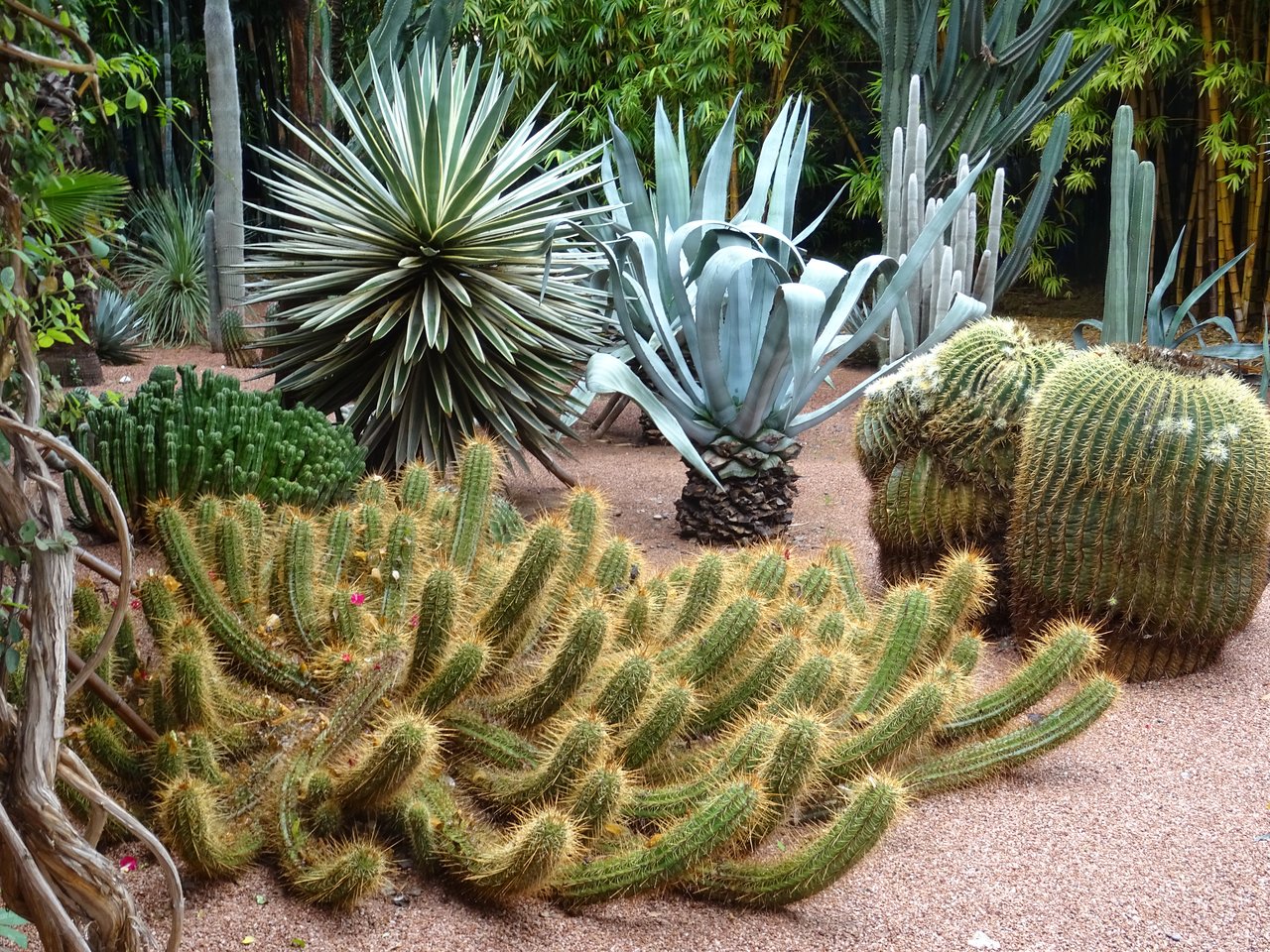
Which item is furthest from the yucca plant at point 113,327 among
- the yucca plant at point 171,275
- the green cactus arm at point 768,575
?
the green cactus arm at point 768,575

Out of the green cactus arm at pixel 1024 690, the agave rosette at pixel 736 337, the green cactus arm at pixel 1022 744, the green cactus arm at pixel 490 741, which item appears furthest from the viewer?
the agave rosette at pixel 736 337

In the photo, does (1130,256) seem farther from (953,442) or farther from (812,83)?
(812,83)

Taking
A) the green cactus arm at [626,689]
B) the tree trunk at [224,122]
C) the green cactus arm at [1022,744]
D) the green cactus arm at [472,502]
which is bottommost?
the green cactus arm at [1022,744]

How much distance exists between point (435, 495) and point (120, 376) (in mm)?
5918

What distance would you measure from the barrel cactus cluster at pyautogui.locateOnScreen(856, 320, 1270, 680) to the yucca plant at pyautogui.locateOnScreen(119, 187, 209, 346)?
836cm

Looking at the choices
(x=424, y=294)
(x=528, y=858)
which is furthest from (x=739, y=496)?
(x=528, y=858)

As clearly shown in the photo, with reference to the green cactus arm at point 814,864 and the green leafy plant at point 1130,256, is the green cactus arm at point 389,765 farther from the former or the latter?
the green leafy plant at point 1130,256

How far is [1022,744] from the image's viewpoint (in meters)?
2.76

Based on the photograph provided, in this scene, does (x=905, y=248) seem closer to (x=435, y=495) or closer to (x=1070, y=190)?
(x=435, y=495)

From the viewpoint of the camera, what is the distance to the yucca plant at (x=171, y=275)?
10453 millimetres

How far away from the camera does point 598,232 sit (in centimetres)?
629

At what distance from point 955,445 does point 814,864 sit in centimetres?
204

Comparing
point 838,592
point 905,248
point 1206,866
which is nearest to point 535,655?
point 838,592

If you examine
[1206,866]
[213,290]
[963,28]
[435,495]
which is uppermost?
[963,28]
